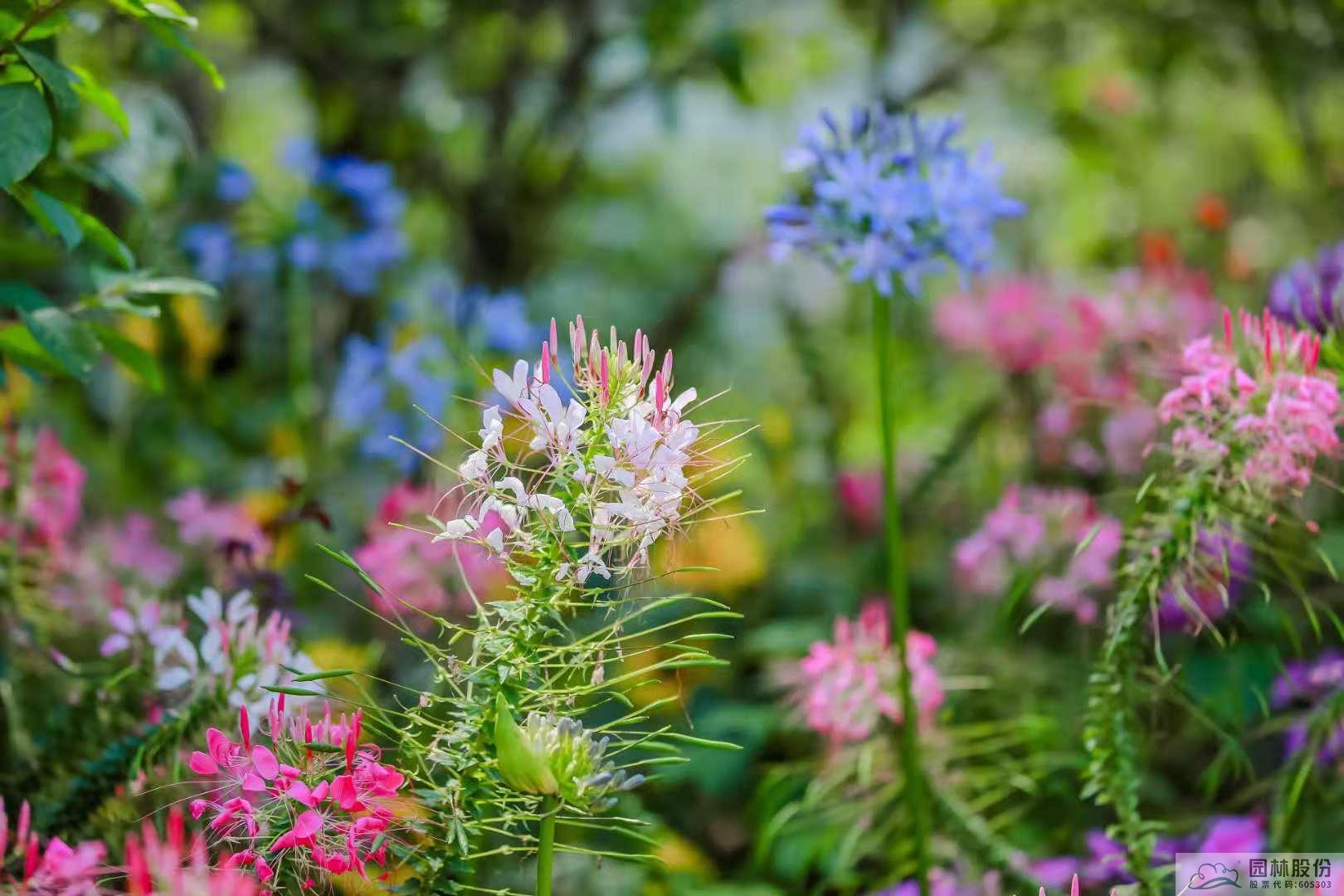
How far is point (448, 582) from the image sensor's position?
136 cm

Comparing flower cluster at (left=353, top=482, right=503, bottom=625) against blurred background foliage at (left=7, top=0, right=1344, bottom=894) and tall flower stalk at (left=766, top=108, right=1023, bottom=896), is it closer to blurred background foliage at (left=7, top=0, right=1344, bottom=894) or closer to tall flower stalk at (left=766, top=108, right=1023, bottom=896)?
blurred background foliage at (left=7, top=0, right=1344, bottom=894)

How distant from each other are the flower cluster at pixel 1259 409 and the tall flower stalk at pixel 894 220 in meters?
0.24

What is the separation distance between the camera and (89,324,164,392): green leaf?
0.93 meters

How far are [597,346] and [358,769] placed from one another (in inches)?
11.1

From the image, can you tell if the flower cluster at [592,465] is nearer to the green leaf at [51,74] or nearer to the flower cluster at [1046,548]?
the green leaf at [51,74]

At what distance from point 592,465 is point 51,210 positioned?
43 centimetres

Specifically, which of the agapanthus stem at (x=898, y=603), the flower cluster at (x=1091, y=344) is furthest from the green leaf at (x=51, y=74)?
the flower cluster at (x=1091, y=344)

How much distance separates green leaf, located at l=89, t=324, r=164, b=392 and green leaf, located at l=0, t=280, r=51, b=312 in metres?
0.04

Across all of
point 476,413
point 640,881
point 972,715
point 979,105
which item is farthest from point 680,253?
point 640,881

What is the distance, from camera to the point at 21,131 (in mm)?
750

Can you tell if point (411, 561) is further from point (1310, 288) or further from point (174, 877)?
point (1310, 288)

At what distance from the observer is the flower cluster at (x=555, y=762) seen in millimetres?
615

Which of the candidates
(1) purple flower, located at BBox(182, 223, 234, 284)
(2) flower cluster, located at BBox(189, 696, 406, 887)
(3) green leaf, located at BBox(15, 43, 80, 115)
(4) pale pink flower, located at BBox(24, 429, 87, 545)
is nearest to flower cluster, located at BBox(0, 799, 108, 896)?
(2) flower cluster, located at BBox(189, 696, 406, 887)

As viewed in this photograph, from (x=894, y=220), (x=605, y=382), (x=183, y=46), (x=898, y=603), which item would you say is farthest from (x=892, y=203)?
(x=183, y=46)
